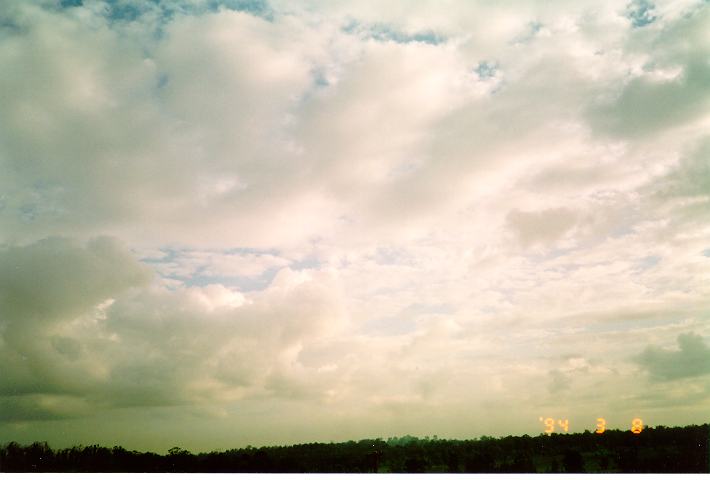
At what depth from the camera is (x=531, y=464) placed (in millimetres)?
8719

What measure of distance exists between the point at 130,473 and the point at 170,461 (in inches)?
75.7

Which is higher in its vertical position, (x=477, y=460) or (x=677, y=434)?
(x=677, y=434)

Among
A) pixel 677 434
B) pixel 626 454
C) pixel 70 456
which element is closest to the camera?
pixel 70 456

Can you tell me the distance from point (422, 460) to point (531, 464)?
219 centimetres

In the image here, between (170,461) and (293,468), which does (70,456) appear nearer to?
(170,461)

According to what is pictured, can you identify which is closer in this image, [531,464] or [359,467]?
[359,467]

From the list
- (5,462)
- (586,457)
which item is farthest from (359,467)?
(5,462)

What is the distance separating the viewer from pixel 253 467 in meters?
7.54
